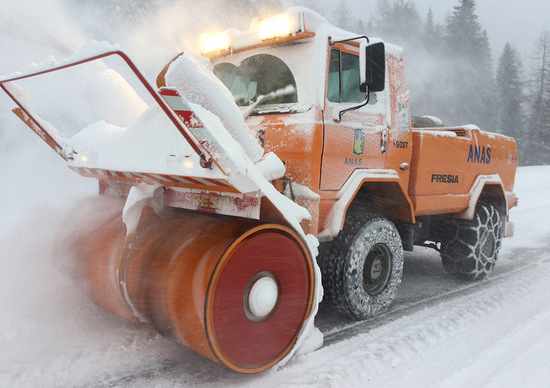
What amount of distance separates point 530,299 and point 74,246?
4434mm

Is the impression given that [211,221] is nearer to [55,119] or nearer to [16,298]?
[16,298]

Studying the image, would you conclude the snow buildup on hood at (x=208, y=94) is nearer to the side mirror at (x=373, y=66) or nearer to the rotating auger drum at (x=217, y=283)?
the rotating auger drum at (x=217, y=283)

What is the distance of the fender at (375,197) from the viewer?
3.53 m

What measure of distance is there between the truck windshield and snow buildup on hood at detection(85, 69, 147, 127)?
0.97 meters

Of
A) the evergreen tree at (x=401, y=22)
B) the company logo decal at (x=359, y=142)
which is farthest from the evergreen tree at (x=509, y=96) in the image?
the company logo decal at (x=359, y=142)

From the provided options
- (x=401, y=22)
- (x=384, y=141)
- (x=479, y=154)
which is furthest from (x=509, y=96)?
(x=384, y=141)

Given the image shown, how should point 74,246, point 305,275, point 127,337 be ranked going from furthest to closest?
point 74,246 < point 127,337 < point 305,275

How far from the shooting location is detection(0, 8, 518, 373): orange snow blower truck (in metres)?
2.65

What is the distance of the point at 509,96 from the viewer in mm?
42594

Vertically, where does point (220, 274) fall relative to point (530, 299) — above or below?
above

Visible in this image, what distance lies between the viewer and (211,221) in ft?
9.93

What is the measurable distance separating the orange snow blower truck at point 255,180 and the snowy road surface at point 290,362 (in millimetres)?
255

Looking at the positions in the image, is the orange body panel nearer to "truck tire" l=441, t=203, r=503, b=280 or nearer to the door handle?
"truck tire" l=441, t=203, r=503, b=280

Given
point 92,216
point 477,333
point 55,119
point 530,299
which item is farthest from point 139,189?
point 55,119
